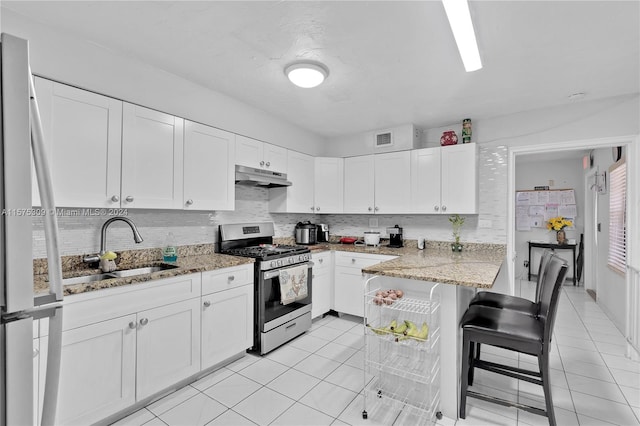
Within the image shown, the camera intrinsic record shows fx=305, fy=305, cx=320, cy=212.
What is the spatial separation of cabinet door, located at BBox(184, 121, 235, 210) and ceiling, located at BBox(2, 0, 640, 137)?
1.48 feet

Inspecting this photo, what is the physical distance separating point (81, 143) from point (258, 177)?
1447mm

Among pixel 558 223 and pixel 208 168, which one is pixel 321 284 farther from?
pixel 558 223

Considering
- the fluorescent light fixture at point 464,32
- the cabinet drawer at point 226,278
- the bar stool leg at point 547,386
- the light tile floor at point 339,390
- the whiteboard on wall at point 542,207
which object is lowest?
the light tile floor at point 339,390

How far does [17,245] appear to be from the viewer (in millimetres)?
708

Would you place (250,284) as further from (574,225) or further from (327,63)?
(574,225)

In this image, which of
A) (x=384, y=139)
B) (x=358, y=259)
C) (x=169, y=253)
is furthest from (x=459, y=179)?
(x=169, y=253)

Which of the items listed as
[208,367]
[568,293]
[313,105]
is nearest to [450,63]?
[313,105]

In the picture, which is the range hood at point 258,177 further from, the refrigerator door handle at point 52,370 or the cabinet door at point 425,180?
the refrigerator door handle at point 52,370

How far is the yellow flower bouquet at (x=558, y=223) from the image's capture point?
5445 mm

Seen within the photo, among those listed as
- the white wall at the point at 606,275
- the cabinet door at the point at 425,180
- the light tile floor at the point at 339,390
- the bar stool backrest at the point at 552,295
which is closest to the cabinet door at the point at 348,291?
the light tile floor at the point at 339,390

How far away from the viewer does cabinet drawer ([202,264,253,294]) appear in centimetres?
234

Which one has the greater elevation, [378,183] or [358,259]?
[378,183]

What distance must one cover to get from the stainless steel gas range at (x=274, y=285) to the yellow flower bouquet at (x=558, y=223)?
488 centimetres

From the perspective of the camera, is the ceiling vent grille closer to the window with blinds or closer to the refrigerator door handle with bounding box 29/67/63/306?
the window with blinds
